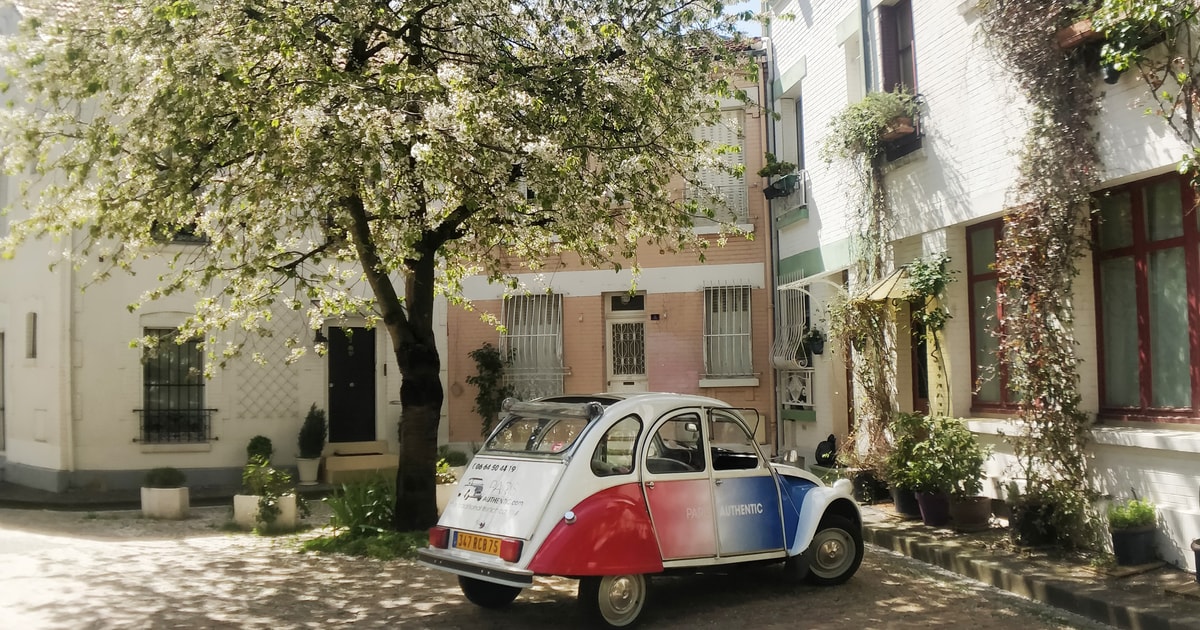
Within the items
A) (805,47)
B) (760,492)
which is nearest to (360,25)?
(760,492)

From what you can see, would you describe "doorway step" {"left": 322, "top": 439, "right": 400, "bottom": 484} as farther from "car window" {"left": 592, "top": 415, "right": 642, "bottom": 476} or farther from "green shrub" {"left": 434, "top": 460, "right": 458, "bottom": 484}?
"car window" {"left": 592, "top": 415, "right": 642, "bottom": 476}

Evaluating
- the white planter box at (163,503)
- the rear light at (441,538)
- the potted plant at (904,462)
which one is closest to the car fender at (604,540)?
the rear light at (441,538)

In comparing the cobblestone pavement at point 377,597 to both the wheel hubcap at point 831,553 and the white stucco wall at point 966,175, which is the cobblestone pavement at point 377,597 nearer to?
the wheel hubcap at point 831,553

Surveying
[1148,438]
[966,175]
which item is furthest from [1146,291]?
[966,175]

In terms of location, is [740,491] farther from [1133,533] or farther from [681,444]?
[1133,533]

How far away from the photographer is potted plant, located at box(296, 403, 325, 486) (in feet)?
50.6

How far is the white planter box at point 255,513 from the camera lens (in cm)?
1138

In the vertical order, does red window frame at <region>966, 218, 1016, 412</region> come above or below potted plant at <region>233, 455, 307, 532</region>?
above

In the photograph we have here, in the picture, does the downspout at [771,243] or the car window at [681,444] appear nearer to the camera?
the car window at [681,444]

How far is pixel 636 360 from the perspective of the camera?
16938 mm

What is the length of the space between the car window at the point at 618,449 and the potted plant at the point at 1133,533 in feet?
13.0

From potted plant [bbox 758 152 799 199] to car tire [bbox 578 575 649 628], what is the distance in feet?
31.6

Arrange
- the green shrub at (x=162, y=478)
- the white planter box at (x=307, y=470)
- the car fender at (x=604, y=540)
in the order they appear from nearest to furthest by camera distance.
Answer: the car fender at (x=604, y=540) → the green shrub at (x=162, y=478) → the white planter box at (x=307, y=470)

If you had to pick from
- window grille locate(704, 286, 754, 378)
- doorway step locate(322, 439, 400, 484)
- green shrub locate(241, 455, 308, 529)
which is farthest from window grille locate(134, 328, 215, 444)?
window grille locate(704, 286, 754, 378)
